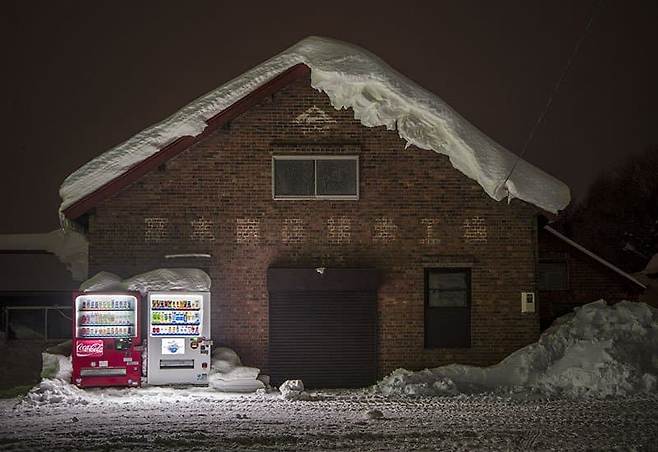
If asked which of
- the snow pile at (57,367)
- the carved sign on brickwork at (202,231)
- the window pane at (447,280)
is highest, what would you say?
the carved sign on brickwork at (202,231)

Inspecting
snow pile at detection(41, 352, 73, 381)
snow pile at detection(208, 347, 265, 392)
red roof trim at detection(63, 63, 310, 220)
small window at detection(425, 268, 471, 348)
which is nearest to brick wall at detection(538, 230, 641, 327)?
small window at detection(425, 268, 471, 348)

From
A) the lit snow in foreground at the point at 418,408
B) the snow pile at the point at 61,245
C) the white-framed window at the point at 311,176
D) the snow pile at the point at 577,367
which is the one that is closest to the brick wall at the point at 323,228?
the white-framed window at the point at 311,176

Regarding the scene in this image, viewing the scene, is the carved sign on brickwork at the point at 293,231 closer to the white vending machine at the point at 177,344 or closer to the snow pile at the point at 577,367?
the white vending machine at the point at 177,344

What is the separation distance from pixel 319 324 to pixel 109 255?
5069 millimetres

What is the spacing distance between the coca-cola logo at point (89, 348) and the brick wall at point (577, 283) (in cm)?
1412

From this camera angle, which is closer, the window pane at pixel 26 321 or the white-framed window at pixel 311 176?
the white-framed window at pixel 311 176

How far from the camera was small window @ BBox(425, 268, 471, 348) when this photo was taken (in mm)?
20234

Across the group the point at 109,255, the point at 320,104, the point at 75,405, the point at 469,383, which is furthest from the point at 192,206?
the point at 469,383

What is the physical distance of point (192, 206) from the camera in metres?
20.0

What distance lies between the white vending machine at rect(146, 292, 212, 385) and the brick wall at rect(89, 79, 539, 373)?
1.50 metres

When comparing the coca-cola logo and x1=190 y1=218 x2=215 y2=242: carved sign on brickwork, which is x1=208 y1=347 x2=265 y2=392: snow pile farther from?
x1=190 y1=218 x2=215 y2=242: carved sign on brickwork

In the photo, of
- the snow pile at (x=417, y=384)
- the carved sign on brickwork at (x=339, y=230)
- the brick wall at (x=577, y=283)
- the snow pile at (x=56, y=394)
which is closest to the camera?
the snow pile at (x=56, y=394)

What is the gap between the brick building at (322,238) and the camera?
19844 millimetres

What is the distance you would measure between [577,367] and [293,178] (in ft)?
24.9
